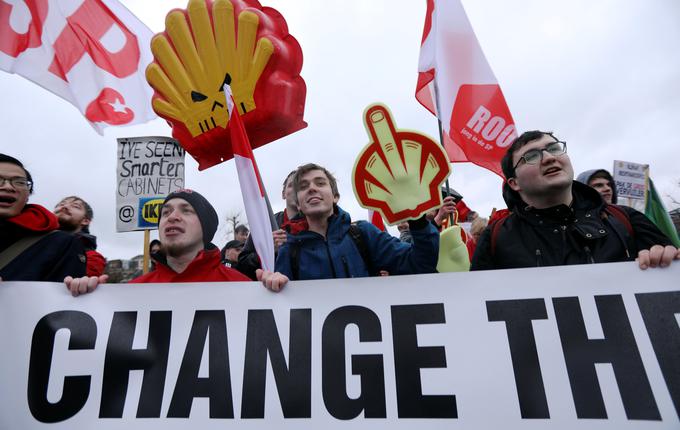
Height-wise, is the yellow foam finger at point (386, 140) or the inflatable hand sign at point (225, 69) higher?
the inflatable hand sign at point (225, 69)

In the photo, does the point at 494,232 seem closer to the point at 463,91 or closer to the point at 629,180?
the point at 463,91

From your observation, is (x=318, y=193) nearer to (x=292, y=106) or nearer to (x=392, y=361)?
(x=392, y=361)

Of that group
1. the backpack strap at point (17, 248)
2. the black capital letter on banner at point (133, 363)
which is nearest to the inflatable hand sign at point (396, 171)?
the black capital letter on banner at point (133, 363)

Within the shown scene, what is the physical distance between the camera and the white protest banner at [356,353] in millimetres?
1425

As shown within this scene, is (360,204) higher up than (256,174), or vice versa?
(256,174)

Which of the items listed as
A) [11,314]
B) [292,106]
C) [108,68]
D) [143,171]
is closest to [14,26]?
[108,68]

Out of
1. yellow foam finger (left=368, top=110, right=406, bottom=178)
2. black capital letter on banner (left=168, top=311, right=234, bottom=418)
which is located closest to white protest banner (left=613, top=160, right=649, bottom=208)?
yellow foam finger (left=368, top=110, right=406, bottom=178)

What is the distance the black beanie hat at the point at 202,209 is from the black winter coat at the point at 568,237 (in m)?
1.48

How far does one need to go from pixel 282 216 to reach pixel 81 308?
199cm

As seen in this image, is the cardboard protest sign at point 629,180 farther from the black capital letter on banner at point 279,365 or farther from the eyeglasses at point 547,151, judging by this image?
the black capital letter on banner at point 279,365

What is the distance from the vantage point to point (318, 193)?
2137 millimetres

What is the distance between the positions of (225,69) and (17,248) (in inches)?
75.9

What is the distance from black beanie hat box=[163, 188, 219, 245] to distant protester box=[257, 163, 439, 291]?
1.42ft

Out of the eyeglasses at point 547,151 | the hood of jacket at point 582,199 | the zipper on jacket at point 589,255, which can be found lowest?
the zipper on jacket at point 589,255
